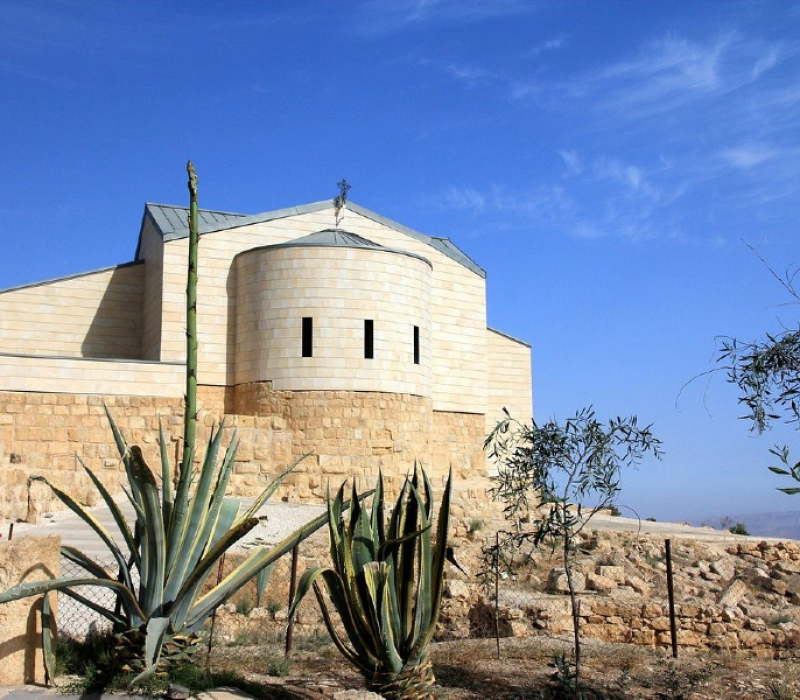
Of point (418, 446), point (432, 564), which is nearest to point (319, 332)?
point (418, 446)

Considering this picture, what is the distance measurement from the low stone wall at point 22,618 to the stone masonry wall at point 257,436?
36.2ft

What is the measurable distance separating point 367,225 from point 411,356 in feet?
17.6

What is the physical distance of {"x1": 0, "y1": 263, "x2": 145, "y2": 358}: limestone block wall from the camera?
2420cm

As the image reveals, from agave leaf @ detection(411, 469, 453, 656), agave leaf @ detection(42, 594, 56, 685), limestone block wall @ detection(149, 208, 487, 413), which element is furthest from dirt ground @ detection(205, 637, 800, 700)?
limestone block wall @ detection(149, 208, 487, 413)

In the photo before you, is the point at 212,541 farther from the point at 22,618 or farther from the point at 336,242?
the point at 336,242

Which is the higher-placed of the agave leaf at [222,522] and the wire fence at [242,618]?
the agave leaf at [222,522]

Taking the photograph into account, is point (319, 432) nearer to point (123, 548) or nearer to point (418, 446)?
point (418, 446)

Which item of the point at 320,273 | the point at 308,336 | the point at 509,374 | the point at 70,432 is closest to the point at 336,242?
the point at 320,273

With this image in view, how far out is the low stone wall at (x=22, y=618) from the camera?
695 cm

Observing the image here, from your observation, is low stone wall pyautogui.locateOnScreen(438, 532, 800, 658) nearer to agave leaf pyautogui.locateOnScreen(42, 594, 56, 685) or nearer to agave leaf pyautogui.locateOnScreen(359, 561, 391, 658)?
agave leaf pyautogui.locateOnScreen(359, 561, 391, 658)

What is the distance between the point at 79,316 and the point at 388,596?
2059cm

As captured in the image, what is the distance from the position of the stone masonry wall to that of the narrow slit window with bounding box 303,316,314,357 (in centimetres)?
114

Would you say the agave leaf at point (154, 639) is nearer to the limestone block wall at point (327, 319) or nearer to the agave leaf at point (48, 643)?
the agave leaf at point (48, 643)

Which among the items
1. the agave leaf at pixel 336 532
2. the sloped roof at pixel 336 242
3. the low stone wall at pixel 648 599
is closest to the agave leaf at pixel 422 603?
the agave leaf at pixel 336 532
